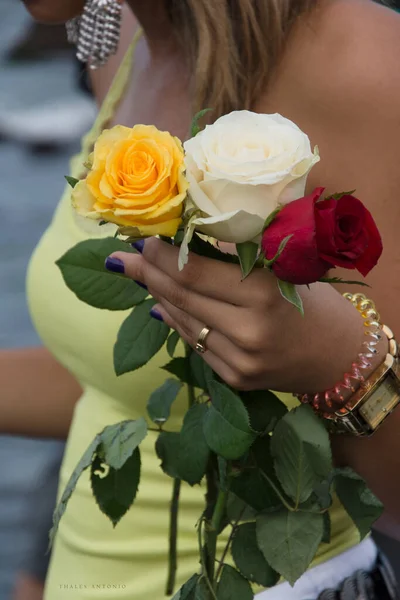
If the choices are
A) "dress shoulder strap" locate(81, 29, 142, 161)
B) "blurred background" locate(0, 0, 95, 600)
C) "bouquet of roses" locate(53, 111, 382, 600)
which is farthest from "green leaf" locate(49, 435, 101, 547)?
"dress shoulder strap" locate(81, 29, 142, 161)

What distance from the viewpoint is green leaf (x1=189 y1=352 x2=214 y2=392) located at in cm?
74

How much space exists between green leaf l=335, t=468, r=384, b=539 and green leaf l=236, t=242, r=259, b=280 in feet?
0.88

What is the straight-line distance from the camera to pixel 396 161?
2.71 feet

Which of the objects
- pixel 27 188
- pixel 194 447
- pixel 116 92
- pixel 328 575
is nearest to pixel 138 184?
pixel 194 447

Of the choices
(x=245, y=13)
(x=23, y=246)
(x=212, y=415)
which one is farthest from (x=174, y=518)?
(x=23, y=246)

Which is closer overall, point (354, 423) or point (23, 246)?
point (354, 423)

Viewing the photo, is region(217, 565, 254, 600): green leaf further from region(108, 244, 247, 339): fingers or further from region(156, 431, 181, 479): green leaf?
region(108, 244, 247, 339): fingers

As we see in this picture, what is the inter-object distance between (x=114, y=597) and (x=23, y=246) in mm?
3483

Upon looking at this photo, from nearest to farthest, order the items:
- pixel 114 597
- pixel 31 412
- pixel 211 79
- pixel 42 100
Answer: pixel 211 79 < pixel 114 597 < pixel 31 412 < pixel 42 100

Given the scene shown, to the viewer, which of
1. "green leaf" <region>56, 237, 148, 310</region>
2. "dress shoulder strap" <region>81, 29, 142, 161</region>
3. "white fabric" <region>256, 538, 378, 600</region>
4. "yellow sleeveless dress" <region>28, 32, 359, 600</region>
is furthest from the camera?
"dress shoulder strap" <region>81, 29, 142, 161</region>

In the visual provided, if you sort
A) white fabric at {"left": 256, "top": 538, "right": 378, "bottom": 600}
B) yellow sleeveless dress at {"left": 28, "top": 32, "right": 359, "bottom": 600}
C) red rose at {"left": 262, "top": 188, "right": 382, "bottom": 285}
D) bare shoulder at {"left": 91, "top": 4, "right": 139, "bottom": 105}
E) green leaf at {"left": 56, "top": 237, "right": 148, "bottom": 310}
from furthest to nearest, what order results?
bare shoulder at {"left": 91, "top": 4, "right": 139, "bottom": 105}
yellow sleeveless dress at {"left": 28, "top": 32, "right": 359, "bottom": 600}
white fabric at {"left": 256, "top": 538, "right": 378, "bottom": 600}
green leaf at {"left": 56, "top": 237, "right": 148, "bottom": 310}
red rose at {"left": 262, "top": 188, "right": 382, "bottom": 285}

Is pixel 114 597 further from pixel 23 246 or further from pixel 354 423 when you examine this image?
pixel 23 246

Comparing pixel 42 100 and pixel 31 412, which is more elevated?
pixel 31 412

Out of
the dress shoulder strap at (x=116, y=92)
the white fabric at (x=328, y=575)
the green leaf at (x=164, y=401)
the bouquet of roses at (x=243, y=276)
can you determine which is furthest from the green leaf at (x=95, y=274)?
the dress shoulder strap at (x=116, y=92)
